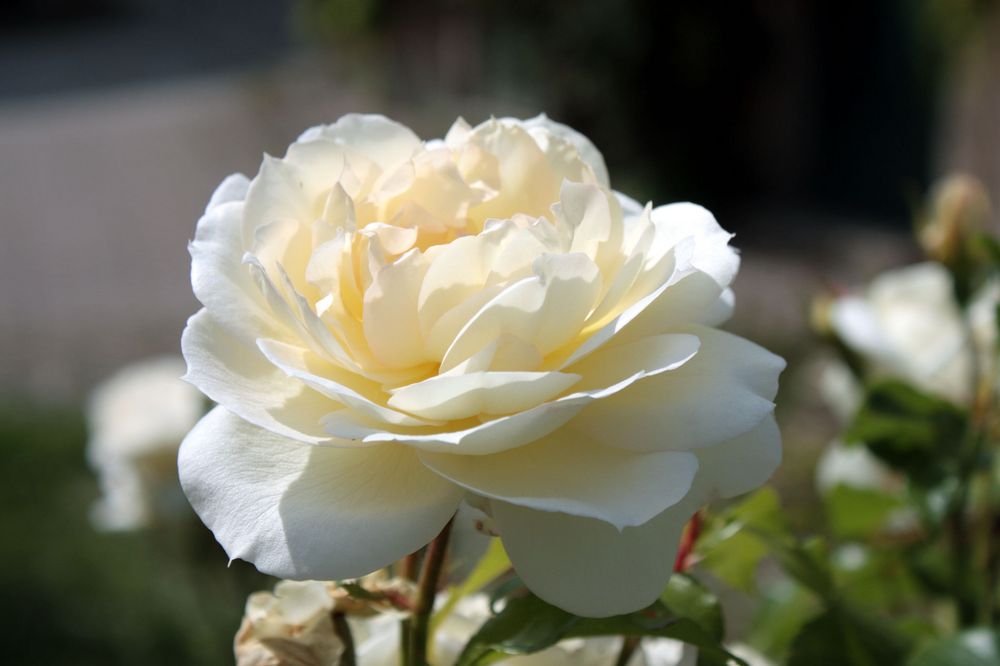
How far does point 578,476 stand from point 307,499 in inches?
3.4

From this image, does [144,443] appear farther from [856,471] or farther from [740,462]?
[740,462]

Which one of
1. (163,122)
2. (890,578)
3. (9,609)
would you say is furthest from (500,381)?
(163,122)

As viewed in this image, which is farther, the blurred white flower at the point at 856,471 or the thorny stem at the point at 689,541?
the blurred white flower at the point at 856,471

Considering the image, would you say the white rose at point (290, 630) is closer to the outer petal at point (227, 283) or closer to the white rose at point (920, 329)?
the outer petal at point (227, 283)

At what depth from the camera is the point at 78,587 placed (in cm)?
227

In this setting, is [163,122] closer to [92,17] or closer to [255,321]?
[92,17]

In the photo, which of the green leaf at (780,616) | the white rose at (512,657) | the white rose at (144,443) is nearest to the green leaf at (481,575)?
the white rose at (512,657)

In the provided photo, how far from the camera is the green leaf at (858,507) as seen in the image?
2.25ft

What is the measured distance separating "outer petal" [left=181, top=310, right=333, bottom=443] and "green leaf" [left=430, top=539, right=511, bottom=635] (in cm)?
11

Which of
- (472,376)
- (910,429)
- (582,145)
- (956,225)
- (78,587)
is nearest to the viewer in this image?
(472,376)

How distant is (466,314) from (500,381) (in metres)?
0.03

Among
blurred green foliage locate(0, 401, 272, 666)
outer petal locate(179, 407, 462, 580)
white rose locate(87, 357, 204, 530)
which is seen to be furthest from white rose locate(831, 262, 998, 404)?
blurred green foliage locate(0, 401, 272, 666)

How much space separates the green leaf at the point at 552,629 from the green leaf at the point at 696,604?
0.02 meters

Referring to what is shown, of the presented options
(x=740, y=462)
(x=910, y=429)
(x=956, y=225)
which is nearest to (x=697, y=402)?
(x=740, y=462)
